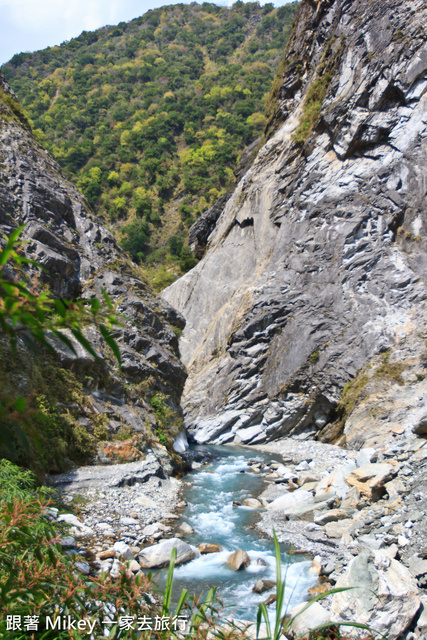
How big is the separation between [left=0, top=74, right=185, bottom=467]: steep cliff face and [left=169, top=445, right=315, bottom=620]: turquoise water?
6.51ft

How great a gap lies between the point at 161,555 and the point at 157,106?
80.2 meters

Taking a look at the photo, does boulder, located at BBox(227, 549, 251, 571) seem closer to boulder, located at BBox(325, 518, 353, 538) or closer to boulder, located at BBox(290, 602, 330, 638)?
boulder, located at BBox(325, 518, 353, 538)

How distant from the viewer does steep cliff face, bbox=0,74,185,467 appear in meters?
9.90

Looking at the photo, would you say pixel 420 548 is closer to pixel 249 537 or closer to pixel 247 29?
pixel 249 537

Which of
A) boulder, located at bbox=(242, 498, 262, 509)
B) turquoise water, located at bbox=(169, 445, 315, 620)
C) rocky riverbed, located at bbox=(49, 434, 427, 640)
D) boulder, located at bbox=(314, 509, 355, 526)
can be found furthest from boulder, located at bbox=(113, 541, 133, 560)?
boulder, located at bbox=(242, 498, 262, 509)

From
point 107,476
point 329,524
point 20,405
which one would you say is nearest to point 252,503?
point 329,524

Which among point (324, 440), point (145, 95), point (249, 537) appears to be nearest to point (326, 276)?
point (324, 440)

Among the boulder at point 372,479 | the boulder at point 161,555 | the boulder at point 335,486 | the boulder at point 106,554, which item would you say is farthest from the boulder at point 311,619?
the boulder at point 335,486

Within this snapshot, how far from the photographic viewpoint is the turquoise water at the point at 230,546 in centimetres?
514

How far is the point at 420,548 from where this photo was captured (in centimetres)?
507

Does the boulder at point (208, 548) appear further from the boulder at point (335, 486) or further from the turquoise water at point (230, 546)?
the boulder at point (335, 486)

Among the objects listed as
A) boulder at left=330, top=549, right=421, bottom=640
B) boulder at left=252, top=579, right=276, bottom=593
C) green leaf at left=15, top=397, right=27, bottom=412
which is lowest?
boulder at left=252, top=579, right=276, bottom=593

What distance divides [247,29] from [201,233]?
8567cm

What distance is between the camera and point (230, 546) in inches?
266
